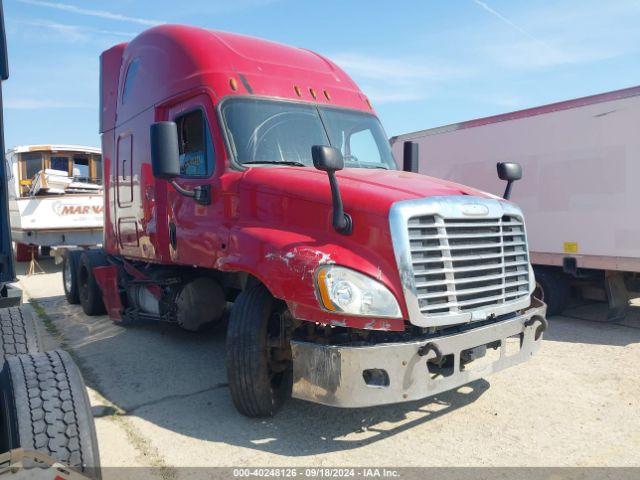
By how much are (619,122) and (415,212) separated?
4702mm

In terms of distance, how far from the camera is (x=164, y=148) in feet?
13.5

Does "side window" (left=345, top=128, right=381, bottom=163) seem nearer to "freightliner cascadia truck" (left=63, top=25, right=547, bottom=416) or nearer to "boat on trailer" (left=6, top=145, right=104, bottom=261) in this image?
"freightliner cascadia truck" (left=63, top=25, right=547, bottom=416)

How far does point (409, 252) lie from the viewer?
338 centimetres

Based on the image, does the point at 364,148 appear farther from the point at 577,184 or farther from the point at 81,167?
the point at 81,167

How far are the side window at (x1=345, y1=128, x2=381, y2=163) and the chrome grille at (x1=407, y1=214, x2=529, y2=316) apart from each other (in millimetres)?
1486

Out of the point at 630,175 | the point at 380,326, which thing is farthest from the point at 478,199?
the point at 630,175

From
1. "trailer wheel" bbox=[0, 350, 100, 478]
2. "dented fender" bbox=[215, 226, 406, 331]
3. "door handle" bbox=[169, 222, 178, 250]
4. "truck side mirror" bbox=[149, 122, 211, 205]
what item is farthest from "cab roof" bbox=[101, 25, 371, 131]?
"trailer wheel" bbox=[0, 350, 100, 478]

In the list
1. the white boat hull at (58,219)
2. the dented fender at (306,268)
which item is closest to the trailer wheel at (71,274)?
the white boat hull at (58,219)

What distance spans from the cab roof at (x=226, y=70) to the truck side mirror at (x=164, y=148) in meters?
0.68

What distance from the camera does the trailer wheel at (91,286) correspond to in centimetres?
776

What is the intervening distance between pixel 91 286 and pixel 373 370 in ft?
18.9

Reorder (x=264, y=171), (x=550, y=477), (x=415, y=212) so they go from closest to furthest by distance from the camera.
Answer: (x=550, y=477)
(x=415, y=212)
(x=264, y=171)

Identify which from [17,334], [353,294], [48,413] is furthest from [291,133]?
[48,413]

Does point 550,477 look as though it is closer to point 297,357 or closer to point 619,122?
point 297,357
